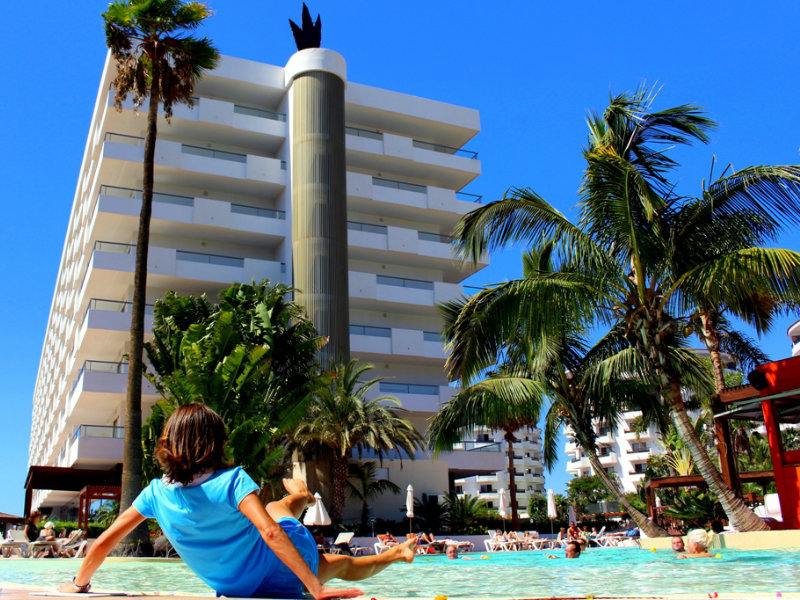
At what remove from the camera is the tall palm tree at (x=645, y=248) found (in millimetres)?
12117

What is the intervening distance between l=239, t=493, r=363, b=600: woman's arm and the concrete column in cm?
2796

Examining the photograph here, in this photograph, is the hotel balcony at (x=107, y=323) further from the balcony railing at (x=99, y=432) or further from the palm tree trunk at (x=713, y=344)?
the palm tree trunk at (x=713, y=344)

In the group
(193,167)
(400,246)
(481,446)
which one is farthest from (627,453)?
(193,167)

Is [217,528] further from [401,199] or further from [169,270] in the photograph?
[401,199]

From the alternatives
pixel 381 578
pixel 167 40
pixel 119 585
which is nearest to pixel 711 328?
pixel 381 578

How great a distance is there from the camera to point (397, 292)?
37.9m

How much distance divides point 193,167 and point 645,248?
27704mm

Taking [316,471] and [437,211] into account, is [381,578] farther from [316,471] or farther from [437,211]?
[437,211]

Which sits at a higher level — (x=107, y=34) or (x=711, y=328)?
(x=107, y=34)

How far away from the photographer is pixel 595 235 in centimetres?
1371

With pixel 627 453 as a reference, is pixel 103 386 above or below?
above

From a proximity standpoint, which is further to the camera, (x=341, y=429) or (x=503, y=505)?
(x=341, y=429)

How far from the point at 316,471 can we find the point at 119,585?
19149mm

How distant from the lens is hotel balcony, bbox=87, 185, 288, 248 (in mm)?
33656
